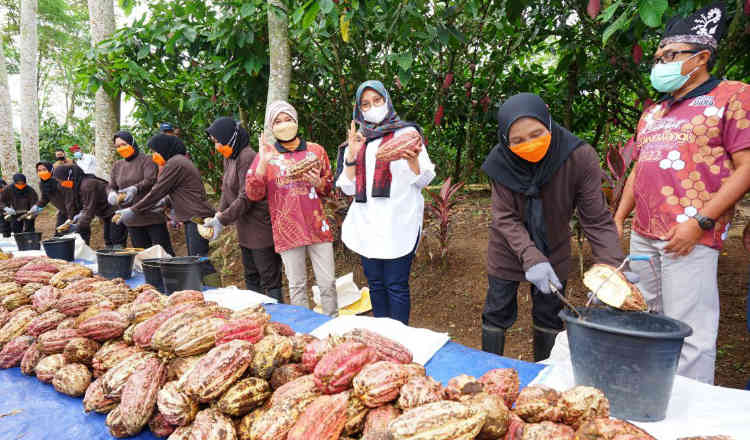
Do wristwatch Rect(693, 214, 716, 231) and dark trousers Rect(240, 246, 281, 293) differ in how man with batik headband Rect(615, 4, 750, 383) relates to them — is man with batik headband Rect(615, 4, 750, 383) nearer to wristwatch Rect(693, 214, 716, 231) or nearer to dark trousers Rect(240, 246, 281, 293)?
wristwatch Rect(693, 214, 716, 231)

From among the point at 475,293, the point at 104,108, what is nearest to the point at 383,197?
the point at 475,293

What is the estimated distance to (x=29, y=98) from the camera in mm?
11547

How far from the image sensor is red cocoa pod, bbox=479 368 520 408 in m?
1.21

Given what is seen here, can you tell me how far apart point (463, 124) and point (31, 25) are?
40.1ft

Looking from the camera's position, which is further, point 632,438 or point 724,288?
point 724,288

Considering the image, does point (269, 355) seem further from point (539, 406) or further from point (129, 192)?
point (129, 192)

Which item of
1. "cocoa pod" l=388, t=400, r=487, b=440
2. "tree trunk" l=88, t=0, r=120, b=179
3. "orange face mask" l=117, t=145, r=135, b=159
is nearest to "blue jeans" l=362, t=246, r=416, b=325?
"cocoa pod" l=388, t=400, r=487, b=440

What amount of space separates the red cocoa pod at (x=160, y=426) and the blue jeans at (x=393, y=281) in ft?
5.38

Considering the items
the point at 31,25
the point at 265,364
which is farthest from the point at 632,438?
the point at 31,25

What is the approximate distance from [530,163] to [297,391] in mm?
1602

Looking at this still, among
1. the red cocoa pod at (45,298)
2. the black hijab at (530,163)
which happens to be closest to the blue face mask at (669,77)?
the black hijab at (530,163)

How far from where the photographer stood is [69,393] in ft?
5.31

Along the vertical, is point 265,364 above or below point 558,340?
above

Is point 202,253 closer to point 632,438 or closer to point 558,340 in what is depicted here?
point 558,340
